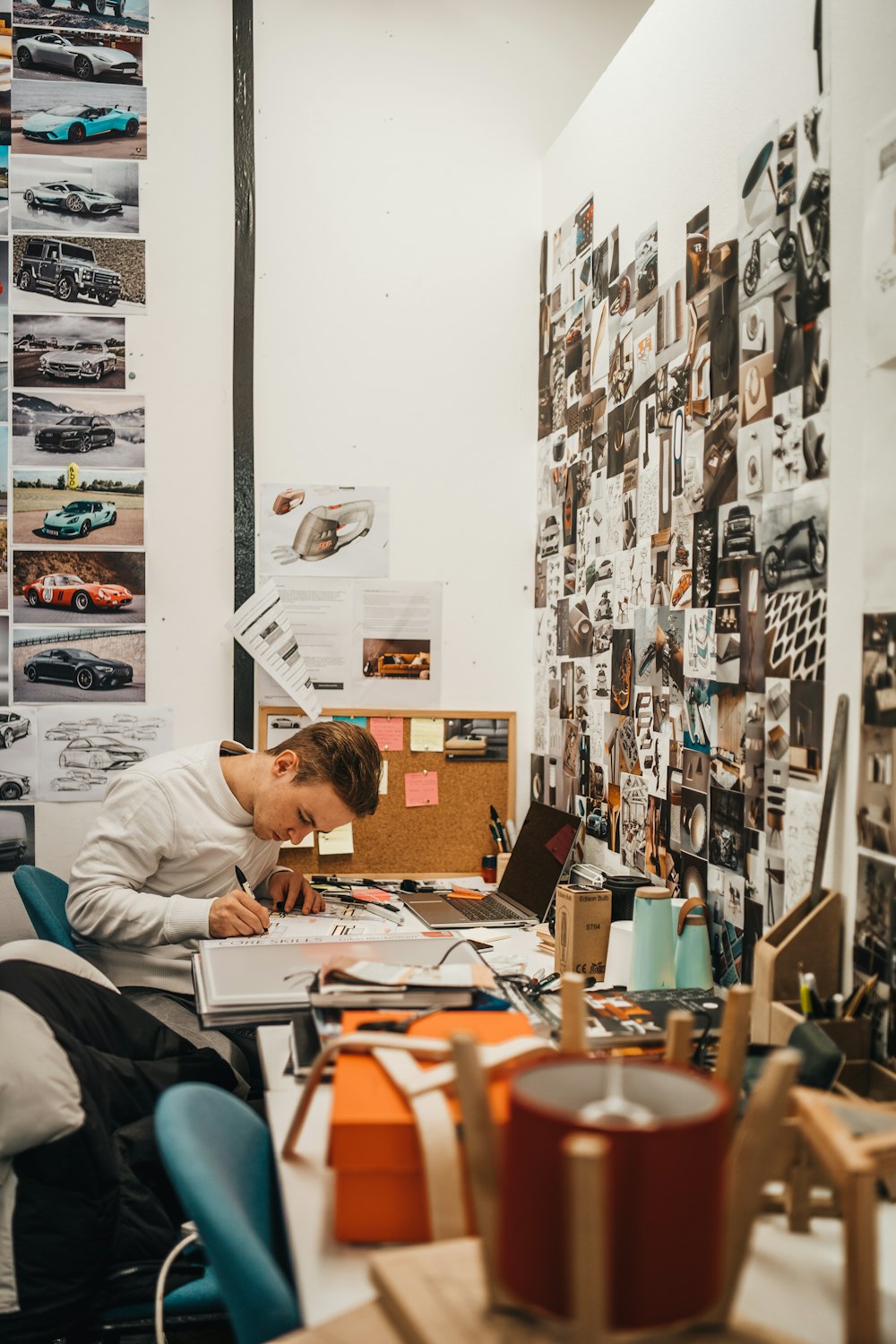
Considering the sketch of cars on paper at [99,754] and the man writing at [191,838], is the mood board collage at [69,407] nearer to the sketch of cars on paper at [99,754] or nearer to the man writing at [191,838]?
the sketch of cars on paper at [99,754]

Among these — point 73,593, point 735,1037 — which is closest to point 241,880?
point 73,593

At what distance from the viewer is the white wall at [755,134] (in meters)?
1.37

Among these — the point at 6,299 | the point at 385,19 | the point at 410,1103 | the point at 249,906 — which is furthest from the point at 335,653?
the point at 410,1103

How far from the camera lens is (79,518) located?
9.12 feet

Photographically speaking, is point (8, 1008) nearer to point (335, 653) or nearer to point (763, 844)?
point (763, 844)

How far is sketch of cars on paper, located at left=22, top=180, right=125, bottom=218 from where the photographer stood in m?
2.76

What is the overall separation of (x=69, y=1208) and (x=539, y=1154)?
3.01ft

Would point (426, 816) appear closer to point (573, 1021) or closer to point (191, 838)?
point (191, 838)

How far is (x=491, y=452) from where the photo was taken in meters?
2.95

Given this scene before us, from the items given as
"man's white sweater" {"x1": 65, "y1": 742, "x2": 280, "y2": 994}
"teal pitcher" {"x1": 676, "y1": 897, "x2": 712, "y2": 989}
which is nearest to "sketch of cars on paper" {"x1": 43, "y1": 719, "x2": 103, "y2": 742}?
"man's white sweater" {"x1": 65, "y1": 742, "x2": 280, "y2": 994}

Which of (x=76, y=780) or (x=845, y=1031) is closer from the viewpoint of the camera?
(x=845, y=1031)

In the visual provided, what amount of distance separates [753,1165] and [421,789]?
7.16 ft

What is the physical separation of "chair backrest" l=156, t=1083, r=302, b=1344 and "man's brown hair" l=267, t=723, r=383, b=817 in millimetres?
1028

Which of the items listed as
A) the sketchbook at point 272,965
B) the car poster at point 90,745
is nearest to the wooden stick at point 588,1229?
the sketchbook at point 272,965
